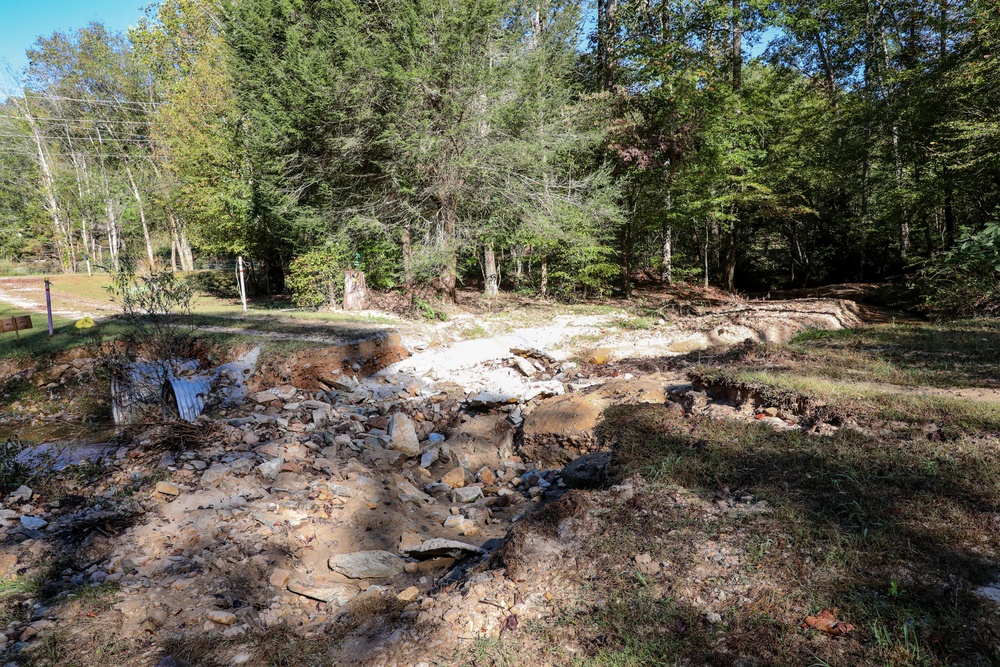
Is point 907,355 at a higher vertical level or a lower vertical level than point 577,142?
lower

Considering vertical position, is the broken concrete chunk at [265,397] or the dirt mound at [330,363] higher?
the dirt mound at [330,363]

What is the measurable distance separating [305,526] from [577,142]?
12714mm

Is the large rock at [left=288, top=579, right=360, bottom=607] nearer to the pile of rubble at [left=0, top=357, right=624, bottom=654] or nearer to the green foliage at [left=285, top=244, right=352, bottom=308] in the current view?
the pile of rubble at [left=0, top=357, right=624, bottom=654]

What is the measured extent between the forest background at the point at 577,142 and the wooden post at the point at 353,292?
16.2 inches

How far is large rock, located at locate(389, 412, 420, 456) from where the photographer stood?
6.29 m

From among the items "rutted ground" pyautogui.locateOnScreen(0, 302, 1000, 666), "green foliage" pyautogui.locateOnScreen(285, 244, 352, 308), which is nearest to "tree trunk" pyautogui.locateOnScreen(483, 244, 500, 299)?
"green foliage" pyautogui.locateOnScreen(285, 244, 352, 308)

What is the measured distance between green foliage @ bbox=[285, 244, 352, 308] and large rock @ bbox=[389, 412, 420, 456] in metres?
7.71

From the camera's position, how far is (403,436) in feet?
21.0

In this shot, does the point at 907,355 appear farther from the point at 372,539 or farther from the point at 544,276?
the point at 544,276

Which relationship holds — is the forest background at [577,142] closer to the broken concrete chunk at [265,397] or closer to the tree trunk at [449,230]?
the tree trunk at [449,230]

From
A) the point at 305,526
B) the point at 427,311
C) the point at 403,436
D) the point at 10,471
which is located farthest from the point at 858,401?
the point at 427,311

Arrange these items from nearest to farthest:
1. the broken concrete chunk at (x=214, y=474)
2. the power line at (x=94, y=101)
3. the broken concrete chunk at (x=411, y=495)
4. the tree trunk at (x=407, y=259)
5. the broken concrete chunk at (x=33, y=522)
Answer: the broken concrete chunk at (x=33, y=522), the broken concrete chunk at (x=214, y=474), the broken concrete chunk at (x=411, y=495), the tree trunk at (x=407, y=259), the power line at (x=94, y=101)

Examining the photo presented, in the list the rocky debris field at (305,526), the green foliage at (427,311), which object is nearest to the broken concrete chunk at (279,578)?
the rocky debris field at (305,526)

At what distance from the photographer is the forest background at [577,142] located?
1220cm
